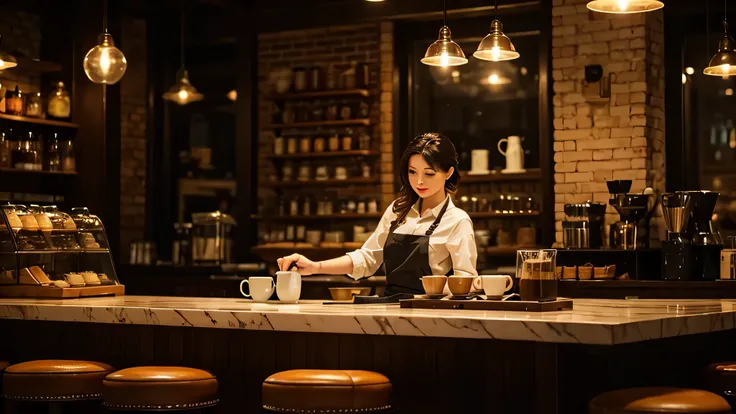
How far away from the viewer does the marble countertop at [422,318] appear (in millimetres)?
2725

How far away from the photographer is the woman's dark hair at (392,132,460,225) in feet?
14.1

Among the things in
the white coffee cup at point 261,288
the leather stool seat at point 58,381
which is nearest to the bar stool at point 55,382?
the leather stool seat at point 58,381

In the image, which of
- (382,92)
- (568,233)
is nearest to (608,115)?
(568,233)

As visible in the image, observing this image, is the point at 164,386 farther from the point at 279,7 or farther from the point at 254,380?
the point at 279,7

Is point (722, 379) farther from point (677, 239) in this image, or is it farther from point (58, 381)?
point (677, 239)

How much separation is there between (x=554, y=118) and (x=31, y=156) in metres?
3.77

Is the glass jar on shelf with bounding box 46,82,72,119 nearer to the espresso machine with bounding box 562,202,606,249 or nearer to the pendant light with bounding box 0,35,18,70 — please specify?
the pendant light with bounding box 0,35,18,70

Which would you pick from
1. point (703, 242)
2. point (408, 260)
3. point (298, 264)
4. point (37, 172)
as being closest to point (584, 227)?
point (703, 242)

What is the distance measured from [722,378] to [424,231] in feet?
4.77

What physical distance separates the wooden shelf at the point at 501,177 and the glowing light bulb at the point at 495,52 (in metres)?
2.92

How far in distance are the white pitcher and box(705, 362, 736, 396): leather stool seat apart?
15.8 feet

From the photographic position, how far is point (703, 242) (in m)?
6.17

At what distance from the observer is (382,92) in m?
8.91

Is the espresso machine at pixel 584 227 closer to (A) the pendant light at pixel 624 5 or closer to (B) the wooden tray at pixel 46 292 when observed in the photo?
(A) the pendant light at pixel 624 5
